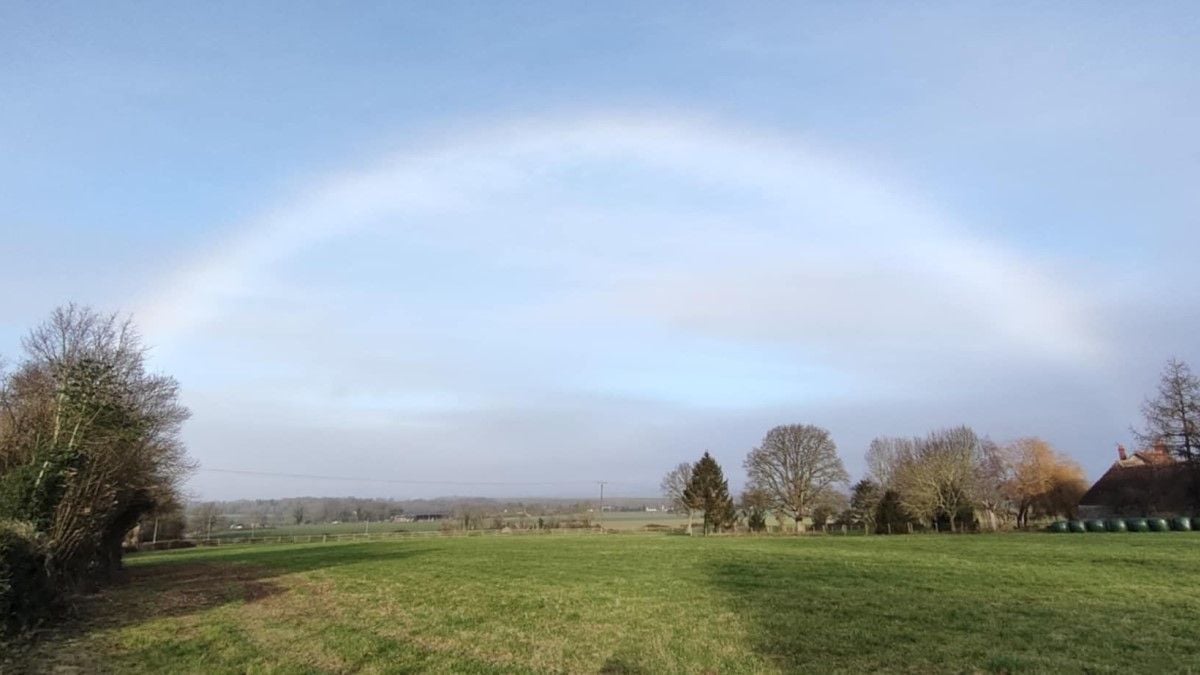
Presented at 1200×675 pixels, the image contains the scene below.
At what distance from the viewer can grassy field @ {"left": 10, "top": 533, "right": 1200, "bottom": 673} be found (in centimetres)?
1030

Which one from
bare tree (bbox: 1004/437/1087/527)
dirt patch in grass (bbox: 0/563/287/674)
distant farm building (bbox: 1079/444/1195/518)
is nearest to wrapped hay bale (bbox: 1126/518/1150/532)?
distant farm building (bbox: 1079/444/1195/518)

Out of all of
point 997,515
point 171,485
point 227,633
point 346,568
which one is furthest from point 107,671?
point 997,515

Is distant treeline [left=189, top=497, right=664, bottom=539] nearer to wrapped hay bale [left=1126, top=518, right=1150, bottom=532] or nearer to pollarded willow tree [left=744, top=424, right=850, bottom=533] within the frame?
pollarded willow tree [left=744, top=424, right=850, bottom=533]

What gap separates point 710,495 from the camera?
81438 millimetres

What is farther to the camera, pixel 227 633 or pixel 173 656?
pixel 227 633

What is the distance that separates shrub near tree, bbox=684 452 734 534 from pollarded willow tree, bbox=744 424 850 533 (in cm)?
412

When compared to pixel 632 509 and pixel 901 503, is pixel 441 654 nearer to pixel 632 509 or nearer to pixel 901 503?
pixel 901 503

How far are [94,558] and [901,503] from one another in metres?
65.8

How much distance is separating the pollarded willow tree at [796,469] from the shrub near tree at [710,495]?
4.12 metres

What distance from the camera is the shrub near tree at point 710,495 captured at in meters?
80.8

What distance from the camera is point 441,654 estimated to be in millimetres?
11258

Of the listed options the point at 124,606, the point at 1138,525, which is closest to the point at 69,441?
the point at 124,606

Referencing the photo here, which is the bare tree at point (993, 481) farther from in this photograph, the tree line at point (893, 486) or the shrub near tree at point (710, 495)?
the shrub near tree at point (710, 495)

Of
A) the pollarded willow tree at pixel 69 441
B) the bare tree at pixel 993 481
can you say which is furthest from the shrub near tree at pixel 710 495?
the pollarded willow tree at pixel 69 441
